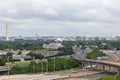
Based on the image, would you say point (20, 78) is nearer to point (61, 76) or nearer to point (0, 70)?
point (61, 76)

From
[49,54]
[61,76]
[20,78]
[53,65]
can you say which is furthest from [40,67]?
[49,54]

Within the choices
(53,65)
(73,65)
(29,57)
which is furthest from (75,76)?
(29,57)

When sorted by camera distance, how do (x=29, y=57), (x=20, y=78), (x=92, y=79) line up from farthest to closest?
(x=29, y=57), (x=92, y=79), (x=20, y=78)

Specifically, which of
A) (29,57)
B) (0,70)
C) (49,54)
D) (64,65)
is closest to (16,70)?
(0,70)

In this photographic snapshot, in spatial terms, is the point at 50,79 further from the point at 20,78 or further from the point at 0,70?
the point at 0,70

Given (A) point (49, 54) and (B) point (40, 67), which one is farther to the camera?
(A) point (49, 54)

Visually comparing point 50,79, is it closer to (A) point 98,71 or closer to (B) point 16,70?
(B) point 16,70

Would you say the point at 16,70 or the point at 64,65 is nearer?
the point at 16,70

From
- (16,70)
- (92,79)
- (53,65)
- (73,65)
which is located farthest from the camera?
(73,65)

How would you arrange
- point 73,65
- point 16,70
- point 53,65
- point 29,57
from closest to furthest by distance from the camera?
point 16,70 → point 53,65 → point 73,65 → point 29,57

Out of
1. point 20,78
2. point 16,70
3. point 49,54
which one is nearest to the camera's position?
point 20,78
